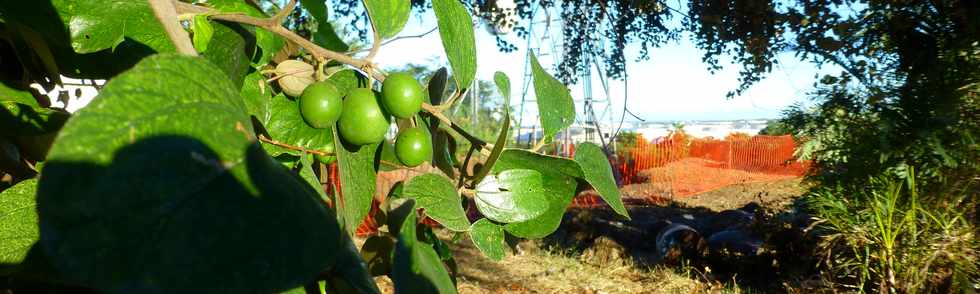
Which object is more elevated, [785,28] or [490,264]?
[785,28]

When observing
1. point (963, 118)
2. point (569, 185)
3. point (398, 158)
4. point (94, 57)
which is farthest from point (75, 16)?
point (963, 118)

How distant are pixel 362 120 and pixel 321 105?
0.10 ft

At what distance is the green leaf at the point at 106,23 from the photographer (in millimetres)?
388

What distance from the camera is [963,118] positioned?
3697 mm

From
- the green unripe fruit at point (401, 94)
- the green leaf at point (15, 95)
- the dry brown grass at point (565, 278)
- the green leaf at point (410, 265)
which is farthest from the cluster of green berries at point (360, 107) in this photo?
the dry brown grass at point (565, 278)

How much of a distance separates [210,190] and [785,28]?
4693 mm

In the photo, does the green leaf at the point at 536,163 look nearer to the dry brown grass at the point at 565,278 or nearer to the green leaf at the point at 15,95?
the green leaf at the point at 15,95

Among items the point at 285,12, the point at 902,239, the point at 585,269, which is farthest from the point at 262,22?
the point at 585,269

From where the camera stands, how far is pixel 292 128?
489 millimetres

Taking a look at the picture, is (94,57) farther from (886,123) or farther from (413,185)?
(886,123)

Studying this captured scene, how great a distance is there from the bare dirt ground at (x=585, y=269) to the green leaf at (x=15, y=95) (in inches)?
148

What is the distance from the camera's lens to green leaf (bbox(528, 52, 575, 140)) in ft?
1.57

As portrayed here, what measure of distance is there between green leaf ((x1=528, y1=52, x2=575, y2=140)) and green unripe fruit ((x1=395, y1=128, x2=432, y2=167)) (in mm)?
92

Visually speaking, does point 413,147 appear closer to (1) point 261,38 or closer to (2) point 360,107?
(2) point 360,107
